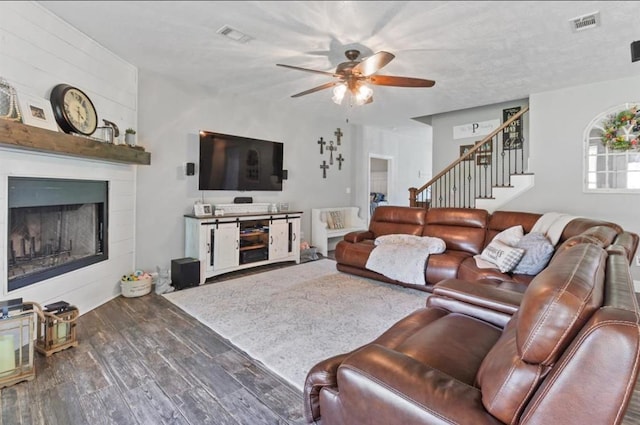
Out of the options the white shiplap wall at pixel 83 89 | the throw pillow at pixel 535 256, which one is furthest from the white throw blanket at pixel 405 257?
the white shiplap wall at pixel 83 89

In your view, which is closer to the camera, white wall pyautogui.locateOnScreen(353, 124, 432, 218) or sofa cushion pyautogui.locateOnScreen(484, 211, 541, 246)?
sofa cushion pyautogui.locateOnScreen(484, 211, 541, 246)

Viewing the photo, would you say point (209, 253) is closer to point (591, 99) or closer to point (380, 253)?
point (380, 253)

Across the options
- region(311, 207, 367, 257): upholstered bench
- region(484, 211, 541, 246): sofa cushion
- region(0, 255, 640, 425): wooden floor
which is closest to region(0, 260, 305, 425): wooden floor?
region(0, 255, 640, 425): wooden floor

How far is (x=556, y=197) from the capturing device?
4.58 m

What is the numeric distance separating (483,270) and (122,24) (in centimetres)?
406

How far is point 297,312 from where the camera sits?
126 inches

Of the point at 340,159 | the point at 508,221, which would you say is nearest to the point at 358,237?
the point at 508,221

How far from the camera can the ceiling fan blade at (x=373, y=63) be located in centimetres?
263

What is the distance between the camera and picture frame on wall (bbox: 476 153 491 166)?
19.0ft

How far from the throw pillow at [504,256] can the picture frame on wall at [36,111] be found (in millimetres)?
4202

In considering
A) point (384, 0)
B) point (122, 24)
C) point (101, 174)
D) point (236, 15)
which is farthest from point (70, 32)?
point (384, 0)

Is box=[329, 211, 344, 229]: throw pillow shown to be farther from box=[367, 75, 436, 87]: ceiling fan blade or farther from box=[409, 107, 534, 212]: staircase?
box=[367, 75, 436, 87]: ceiling fan blade

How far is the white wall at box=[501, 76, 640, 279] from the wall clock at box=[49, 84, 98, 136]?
5.47 metres

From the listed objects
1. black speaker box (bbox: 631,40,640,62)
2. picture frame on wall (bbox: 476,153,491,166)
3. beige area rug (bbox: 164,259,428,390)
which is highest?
black speaker box (bbox: 631,40,640,62)
